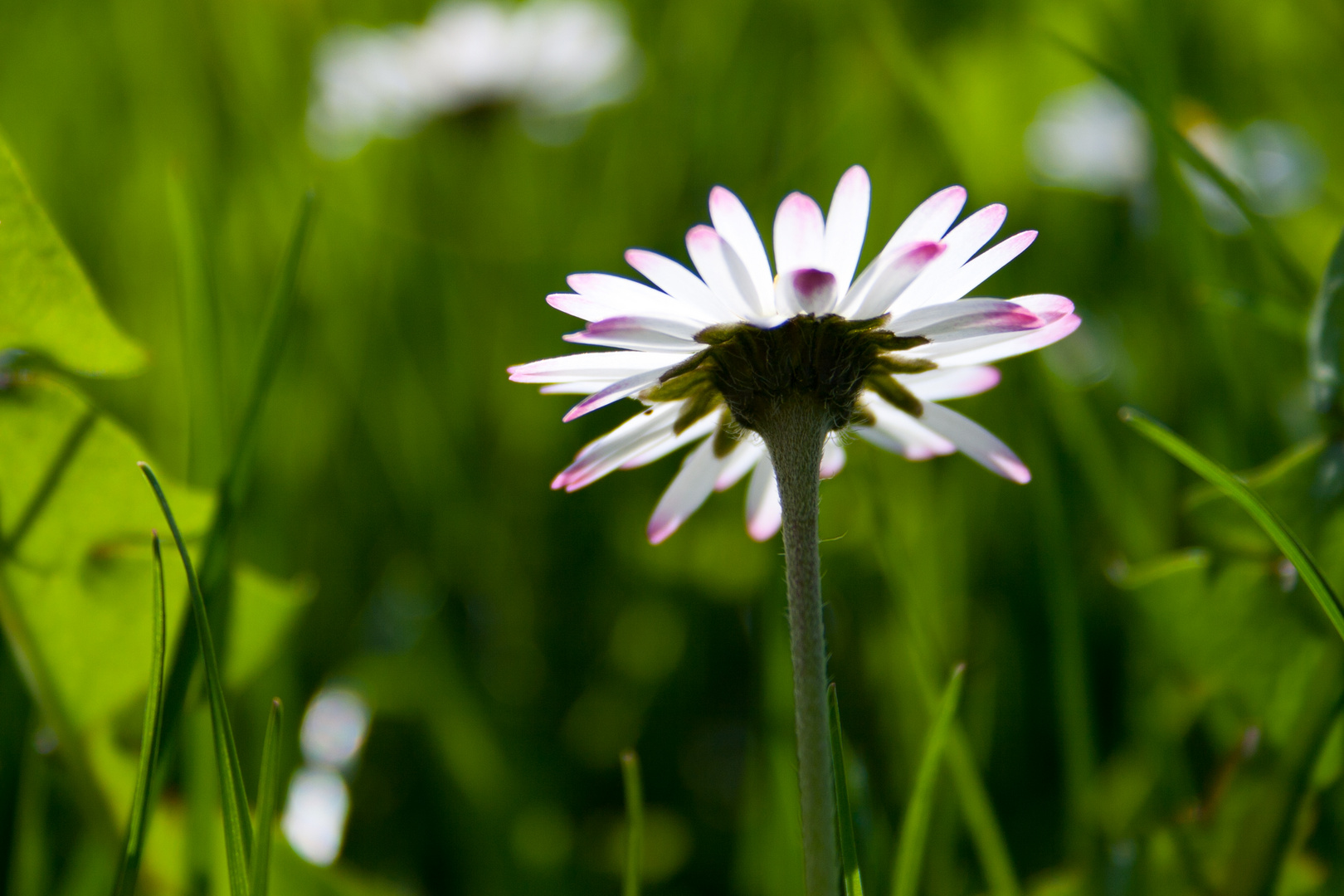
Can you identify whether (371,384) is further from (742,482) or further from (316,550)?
(742,482)

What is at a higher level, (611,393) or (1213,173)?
(1213,173)

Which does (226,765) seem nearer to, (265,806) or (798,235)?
(265,806)

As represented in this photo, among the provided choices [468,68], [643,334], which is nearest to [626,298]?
[643,334]

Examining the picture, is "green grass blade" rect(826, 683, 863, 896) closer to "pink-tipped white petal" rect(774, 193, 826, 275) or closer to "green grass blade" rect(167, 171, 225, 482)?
"pink-tipped white petal" rect(774, 193, 826, 275)

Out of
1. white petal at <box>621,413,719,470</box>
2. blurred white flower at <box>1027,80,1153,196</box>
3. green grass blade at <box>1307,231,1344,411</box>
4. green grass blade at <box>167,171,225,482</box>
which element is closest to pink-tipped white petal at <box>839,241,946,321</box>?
white petal at <box>621,413,719,470</box>

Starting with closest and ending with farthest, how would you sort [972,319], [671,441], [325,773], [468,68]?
[972,319] < [671,441] < [325,773] < [468,68]

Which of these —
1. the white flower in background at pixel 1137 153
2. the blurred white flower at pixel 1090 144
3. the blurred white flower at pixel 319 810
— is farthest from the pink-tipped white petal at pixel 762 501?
the blurred white flower at pixel 1090 144
